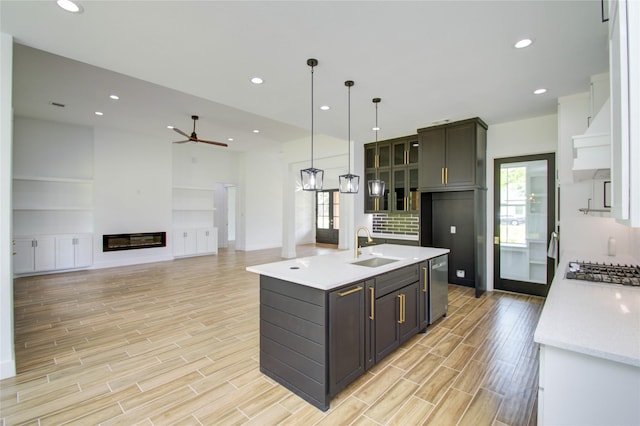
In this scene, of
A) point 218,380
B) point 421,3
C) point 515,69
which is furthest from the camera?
point 515,69

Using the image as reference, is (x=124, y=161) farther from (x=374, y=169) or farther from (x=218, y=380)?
(x=218, y=380)

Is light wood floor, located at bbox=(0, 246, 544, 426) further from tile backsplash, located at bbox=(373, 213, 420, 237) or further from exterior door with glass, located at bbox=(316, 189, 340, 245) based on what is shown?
exterior door with glass, located at bbox=(316, 189, 340, 245)

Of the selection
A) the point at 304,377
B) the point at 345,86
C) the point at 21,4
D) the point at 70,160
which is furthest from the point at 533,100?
the point at 70,160

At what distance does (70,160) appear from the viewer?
6.63m

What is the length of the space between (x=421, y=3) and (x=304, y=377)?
288 cm

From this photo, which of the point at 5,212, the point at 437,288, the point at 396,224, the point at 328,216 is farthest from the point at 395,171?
the point at 328,216

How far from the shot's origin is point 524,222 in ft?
15.6

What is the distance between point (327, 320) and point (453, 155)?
157 inches

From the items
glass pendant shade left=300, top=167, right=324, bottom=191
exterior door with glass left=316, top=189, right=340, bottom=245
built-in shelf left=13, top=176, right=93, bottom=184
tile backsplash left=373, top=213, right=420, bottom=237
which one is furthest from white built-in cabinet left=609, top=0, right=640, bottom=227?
exterior door with glass left=316, top=189, right=340, bottom=245

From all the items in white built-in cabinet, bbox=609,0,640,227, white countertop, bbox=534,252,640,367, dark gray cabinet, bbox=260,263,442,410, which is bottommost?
dark gray cabinet, bbox=260,263,442,410

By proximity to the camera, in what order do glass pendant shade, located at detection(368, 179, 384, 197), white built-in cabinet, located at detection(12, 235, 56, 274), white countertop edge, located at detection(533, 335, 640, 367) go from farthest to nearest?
white built-in cabinet, located at detection(12, 235, 56, 274)
glass pendant shade, located at detection(368, 179, 384, 197)
white countertop edge, located at detection(533, 335, 640, 367)

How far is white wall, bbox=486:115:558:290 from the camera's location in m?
4.49

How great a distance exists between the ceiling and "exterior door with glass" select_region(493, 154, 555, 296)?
0.87 metres

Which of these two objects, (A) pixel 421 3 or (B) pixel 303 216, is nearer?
→ (A) pixel 421 3
